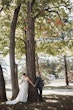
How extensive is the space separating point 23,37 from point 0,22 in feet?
13.0

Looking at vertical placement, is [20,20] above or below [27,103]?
above

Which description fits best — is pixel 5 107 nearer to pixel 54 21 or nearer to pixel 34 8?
pixel 34 8

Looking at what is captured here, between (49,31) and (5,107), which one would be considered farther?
(49,31)

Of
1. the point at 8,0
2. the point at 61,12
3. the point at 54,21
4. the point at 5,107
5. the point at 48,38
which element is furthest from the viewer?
the point at 48,38

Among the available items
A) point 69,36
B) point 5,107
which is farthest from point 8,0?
point 69,36

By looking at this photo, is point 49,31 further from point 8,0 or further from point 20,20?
point 8,0

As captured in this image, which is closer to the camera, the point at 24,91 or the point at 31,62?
the point at 31,62

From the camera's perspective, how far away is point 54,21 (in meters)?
24.5

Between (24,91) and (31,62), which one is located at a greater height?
(31,62)

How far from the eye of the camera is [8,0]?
1884 centimetres

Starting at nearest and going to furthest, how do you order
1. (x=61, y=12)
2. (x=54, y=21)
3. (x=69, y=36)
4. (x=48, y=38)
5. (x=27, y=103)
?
(x=27, y=103), (x=61, y=12), (x=54, y=21), (x=69, y=36), (x=48, y=38)

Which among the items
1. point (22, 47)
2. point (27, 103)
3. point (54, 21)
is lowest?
point (27, 103)

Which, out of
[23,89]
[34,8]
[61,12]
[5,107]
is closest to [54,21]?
[61,12]

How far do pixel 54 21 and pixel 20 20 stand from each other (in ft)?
13.4
